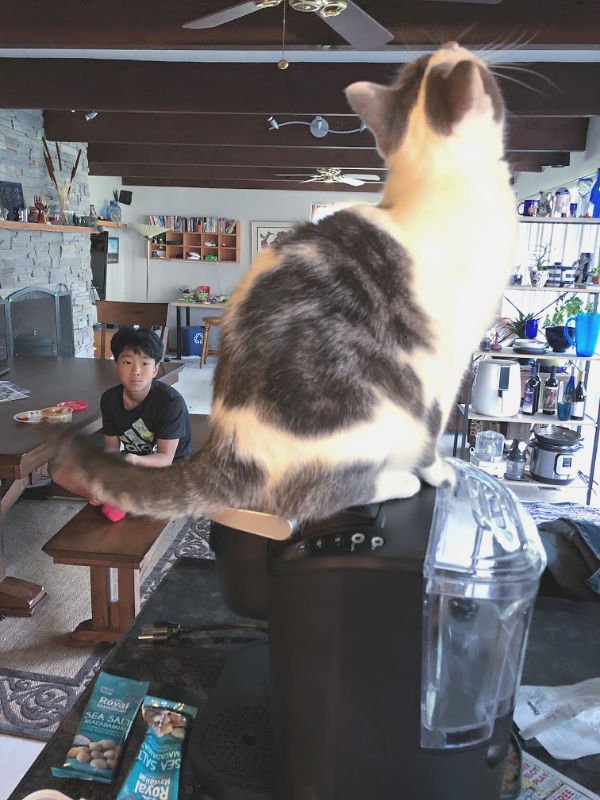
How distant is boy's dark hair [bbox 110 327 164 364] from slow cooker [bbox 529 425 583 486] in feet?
7.47

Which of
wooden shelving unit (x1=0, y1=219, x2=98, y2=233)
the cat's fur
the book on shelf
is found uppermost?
the book on shelf

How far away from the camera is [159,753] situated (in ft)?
2.44

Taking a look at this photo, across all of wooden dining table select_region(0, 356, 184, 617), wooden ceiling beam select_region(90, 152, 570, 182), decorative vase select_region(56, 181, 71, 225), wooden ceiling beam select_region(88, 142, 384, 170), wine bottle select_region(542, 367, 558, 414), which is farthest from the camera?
wooden ceiling beam select_region(90, 152, 570, 182)

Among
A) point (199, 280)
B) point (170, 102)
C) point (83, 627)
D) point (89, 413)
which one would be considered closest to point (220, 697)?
point (83, 627)

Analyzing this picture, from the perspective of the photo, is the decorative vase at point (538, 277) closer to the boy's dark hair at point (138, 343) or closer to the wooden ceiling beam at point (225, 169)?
the boy's dark hair at point (138, 343)

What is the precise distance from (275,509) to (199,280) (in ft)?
28.0

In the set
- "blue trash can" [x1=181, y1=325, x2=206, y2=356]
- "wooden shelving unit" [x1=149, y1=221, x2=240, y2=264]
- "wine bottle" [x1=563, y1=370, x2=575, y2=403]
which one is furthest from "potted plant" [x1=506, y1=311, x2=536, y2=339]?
"wooden shelving unit" [x1=149, y1=221, x2=240, y2=264]

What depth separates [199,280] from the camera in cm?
886

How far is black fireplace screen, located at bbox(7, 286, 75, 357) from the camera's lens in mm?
5004

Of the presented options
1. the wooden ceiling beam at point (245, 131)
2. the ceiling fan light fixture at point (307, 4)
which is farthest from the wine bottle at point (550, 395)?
the ceiling fan light fixture at point (307, 4)

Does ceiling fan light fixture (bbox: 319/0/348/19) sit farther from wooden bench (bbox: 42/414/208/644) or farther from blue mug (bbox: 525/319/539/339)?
blue mug (bbox: 525/319/539/339)

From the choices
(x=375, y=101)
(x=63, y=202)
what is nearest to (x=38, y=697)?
(x=375, y=101)

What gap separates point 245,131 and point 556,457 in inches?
132

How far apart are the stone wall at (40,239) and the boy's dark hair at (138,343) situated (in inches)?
108
